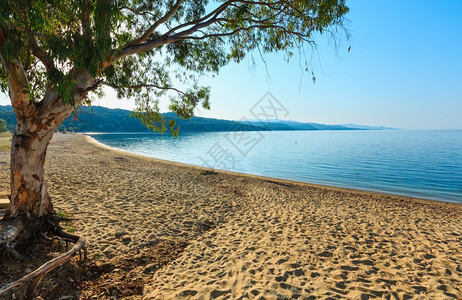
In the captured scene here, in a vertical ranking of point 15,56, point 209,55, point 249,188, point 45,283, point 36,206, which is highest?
point 209,55

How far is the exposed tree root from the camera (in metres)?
3.43

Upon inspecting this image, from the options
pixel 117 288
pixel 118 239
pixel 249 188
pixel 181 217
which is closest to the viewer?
pixel 117 288

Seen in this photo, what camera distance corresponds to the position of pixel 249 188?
15469 millimetres

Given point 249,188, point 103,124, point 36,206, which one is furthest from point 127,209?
point 103,124

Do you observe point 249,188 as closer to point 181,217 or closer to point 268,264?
point 181,217

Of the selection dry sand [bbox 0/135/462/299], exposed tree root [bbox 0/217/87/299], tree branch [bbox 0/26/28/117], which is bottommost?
dry sand [bbox 0/135/462/299]

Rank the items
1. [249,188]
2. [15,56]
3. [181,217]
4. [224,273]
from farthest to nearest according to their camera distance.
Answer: [249,188]
[181,217]
[224,273]
[15,56]

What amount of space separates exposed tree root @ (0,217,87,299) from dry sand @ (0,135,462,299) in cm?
83

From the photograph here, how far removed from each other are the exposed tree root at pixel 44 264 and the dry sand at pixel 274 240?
832mm

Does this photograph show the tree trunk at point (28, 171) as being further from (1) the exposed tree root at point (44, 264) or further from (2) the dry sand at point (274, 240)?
(2) the dry sand at point (274, 240)

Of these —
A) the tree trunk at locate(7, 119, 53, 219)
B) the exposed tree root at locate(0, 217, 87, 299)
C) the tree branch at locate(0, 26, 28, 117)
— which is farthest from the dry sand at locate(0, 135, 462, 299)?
the tree branch at locate(0, 26, 28, 117)

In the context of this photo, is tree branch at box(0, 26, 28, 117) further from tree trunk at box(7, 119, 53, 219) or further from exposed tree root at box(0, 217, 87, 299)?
exposed tree root at box(0, 217, 87, 299)

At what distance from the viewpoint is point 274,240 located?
700 centimetres

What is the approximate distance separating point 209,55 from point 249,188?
362 inches
